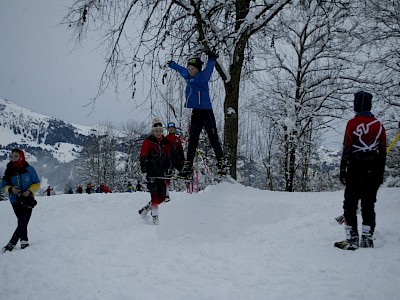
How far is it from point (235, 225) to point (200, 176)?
6.03ft

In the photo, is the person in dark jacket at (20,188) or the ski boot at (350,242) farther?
the person in dark jacket at (20,188)

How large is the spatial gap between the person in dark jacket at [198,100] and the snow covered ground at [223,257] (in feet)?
2.22

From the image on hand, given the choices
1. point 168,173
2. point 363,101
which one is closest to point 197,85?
point 168,173

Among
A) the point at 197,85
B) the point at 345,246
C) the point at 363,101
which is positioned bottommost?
the point at 345,246

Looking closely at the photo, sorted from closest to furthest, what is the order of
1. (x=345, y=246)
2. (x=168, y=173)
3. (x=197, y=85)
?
(x=345, y=246) → (x=197, y=85) → (x=168, y=173)

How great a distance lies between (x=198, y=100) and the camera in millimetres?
5680

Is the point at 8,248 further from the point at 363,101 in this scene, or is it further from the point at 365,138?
the point at 363,101

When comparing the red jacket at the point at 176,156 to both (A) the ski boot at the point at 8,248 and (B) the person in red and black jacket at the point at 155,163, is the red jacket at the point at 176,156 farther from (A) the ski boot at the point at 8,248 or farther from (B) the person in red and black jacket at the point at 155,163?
(A) the ski boot at the point at 8,248

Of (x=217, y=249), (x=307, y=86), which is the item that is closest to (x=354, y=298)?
(x=217, y=249)

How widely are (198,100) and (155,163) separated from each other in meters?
1.67

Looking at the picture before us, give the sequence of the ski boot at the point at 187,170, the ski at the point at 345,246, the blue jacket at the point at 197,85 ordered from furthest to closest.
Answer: the ski boot at the point at 187,170 → the blue jacket at the point at 197,85 → the ski at the point at 345,246

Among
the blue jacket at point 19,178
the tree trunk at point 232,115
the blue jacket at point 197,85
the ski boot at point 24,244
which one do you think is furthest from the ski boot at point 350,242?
the blue jacket at point 19,178

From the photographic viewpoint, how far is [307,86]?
14961 millimetres

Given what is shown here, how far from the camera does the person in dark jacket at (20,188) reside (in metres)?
5.65
